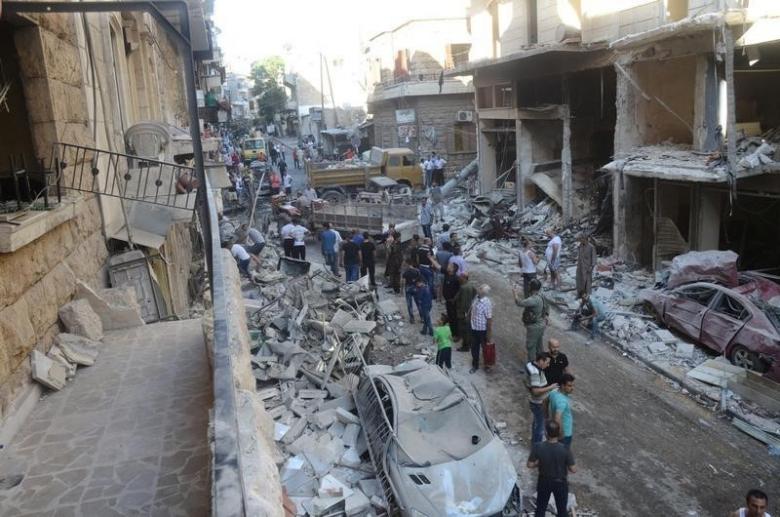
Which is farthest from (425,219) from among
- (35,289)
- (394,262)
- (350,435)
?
(35,289)

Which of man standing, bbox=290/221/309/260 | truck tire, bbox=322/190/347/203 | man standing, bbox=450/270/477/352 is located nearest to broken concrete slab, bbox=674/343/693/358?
man standing, bbox=450/270/477/352

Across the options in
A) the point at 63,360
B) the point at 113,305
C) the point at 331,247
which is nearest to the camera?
the point at 63,360

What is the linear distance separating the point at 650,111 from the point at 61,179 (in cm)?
1474

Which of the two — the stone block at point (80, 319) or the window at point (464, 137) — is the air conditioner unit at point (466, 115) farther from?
the stone block at point (80, 319)

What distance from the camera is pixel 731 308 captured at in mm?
10406

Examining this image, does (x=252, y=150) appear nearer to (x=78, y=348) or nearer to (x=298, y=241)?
(x=298, y=241)

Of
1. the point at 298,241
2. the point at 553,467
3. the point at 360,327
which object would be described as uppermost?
the point at 298,241

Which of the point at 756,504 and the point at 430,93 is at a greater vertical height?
the point at 430,93

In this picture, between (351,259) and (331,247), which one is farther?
(331,247)

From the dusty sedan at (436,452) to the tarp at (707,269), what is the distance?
6338 mm

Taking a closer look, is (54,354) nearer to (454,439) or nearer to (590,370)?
(454,439)

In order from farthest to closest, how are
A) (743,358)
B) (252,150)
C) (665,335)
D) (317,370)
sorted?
(252,150) < (665,335) < (317,370) < (743,358)

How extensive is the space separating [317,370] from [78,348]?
470 cm

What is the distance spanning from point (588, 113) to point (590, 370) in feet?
40.6
